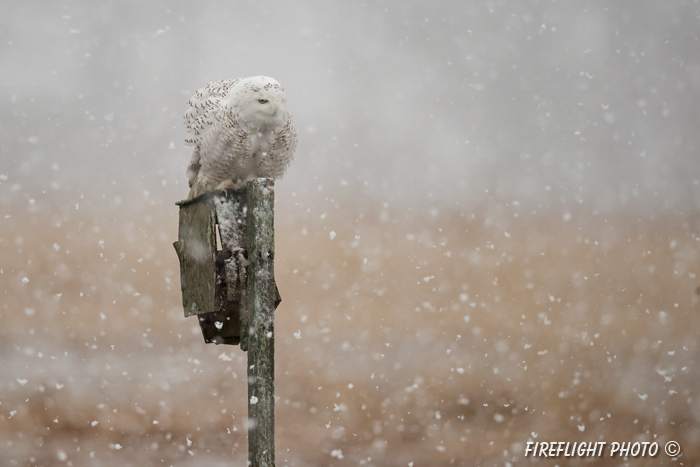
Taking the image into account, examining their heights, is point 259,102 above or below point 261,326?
above

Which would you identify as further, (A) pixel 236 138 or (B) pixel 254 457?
(A) pixel 236 138

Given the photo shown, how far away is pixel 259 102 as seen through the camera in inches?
81.4

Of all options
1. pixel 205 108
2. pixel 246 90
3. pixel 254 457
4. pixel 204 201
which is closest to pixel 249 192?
pixel 204 201

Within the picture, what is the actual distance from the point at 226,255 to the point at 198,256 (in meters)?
0.12

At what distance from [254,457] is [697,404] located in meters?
3.29

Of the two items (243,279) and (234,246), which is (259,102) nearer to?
(234,246)

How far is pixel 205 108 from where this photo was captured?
232cm

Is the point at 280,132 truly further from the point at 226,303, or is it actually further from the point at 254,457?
the point at 254,457

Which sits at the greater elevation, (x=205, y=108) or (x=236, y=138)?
(x=205, y=108)
